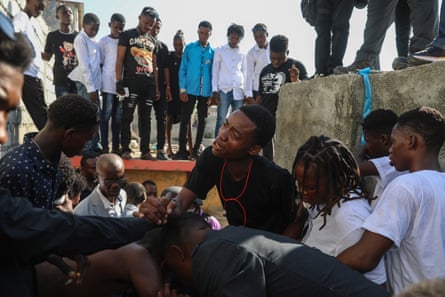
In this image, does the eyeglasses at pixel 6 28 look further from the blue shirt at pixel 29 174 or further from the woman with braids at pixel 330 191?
the woman with braids at pixel 330 191

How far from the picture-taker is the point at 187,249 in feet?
6.48

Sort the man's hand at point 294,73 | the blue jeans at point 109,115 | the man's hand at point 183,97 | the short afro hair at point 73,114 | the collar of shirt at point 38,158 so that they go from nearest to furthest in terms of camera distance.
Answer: the collar of shirt at point 38,158 → the short afro hair at point 73,114 → the man's hand at point 294,73 → the blue jeans at point 109,115 → the man's hand at point 183,97

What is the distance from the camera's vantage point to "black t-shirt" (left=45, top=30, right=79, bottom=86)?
5980 millimetres

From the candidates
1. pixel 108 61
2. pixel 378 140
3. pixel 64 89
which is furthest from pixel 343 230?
pixel 64 89

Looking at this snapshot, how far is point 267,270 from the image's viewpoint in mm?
1625

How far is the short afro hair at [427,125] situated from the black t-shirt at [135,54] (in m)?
4.14

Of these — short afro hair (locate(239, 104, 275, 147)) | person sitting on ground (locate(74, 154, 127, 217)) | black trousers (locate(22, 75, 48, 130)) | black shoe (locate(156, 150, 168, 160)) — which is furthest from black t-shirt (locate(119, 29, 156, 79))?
short afro hair (locate(239, 104, 275, 147))

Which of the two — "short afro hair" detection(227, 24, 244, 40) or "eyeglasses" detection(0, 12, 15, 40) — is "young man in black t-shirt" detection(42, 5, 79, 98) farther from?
"eyeglasses" detection(0, 12, 15, 40)

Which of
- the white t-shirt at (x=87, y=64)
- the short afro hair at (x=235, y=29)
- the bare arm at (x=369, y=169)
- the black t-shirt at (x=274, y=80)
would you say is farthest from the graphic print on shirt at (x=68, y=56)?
the bare arm at (x=369, y=169)

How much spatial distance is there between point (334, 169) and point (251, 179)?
0.56 meters

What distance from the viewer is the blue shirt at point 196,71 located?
6410 mm

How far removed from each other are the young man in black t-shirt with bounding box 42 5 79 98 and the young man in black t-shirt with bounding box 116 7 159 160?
30.7 inches

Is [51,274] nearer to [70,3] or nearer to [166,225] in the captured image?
[166,225]

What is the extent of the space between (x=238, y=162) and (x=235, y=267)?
3.66 feet
